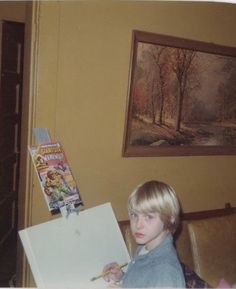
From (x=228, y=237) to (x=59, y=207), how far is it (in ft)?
3.10

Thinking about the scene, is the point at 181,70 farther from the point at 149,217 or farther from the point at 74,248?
the point at 74,248

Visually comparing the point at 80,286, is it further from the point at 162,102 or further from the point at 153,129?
the point at 162,102

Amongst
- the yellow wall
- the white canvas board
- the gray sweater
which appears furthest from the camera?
the yellow wall

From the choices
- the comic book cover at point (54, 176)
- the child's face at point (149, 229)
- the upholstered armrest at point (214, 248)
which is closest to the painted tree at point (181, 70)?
the upholstered armrest at point (214, 248)

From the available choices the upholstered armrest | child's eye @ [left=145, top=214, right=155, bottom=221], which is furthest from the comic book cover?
the upholstered armrest

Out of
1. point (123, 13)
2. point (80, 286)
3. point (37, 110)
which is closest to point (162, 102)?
point (123, 13)

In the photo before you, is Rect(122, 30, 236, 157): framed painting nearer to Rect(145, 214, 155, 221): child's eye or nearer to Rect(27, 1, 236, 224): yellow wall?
Rect(27, 1, 236, 224): yellow wall

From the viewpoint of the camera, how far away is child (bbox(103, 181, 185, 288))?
112cm

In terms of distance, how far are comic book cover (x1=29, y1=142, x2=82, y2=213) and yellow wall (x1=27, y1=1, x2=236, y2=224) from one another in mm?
129

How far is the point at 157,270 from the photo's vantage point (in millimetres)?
1085

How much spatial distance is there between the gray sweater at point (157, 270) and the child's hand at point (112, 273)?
0.09 m

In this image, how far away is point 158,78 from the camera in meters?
1.76

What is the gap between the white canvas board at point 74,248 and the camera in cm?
123

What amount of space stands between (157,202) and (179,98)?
840 mm
